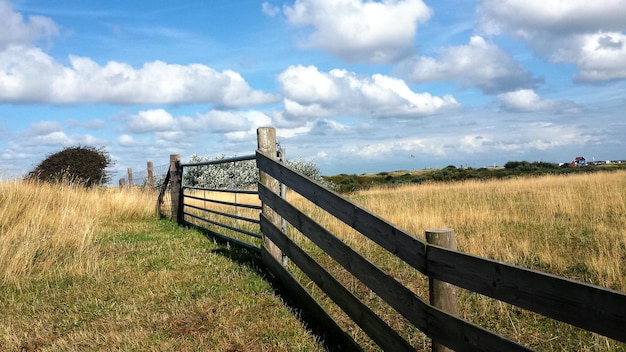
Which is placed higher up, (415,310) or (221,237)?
(415,310)

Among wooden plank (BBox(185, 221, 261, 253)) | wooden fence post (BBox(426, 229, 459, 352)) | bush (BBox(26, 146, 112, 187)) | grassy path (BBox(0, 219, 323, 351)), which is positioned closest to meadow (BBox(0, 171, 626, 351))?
grassy path (BBox(0, 219, 323, 351))

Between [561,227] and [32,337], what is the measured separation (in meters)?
9.09

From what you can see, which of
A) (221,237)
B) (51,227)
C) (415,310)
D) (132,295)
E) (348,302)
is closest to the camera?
(415,310)

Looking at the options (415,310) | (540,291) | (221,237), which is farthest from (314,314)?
(221,237)

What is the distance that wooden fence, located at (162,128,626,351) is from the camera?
210 centimetres

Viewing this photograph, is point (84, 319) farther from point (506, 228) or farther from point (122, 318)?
point (506, 228)

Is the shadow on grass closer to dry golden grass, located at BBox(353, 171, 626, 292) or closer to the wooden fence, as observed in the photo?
A: the wooden fence

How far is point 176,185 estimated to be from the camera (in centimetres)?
1269

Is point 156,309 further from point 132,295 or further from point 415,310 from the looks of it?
point 415,310

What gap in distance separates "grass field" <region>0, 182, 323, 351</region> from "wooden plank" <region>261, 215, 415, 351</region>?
448mm

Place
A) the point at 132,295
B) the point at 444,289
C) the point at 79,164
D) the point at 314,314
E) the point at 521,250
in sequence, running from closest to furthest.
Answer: the point at 444,289, the point at 314,314, the point at 132,295, the point at 521,250, the point at 79,164

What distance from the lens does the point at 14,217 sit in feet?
34.0

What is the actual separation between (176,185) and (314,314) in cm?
874

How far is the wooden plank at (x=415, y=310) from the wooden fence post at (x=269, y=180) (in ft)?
5.26
